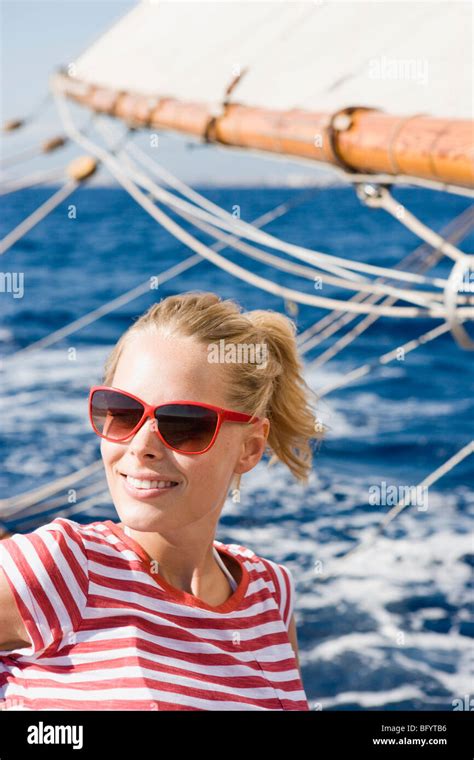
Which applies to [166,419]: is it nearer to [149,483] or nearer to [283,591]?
[149,483]

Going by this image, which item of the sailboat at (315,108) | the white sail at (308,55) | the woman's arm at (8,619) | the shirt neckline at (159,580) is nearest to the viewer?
the woman's arm at (8,619)

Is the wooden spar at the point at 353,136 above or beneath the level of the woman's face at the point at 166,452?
above

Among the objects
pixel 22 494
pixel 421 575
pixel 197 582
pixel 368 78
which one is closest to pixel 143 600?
pixel 197 582

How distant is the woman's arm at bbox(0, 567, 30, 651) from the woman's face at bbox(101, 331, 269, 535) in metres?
0.17

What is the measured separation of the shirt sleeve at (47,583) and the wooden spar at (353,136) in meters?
1.17

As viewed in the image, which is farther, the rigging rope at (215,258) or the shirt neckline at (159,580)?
the rigging rope at (215,258)

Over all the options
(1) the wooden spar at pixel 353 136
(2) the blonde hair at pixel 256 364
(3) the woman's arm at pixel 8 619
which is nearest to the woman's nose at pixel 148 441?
(2) the blonde hair at pixel 256 364

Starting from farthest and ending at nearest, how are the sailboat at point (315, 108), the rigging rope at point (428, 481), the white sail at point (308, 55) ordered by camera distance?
the rigging rope at point (428, 481) < the white sail at point (308, 55) < the sailboat at point (315, 108)

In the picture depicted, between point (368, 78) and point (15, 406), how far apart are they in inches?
220

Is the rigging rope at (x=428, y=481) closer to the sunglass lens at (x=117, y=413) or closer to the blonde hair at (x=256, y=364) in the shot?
the blonde hair at (x=256, y=364)

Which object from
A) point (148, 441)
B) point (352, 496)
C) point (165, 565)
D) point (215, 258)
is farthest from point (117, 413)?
point (352, 496)

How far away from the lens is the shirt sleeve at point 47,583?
94cm

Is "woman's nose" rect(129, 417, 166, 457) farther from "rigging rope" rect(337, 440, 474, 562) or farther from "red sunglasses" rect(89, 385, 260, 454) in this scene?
"rigging rope" rect(337, 440, 474, 562)

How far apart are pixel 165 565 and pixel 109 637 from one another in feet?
0.45
